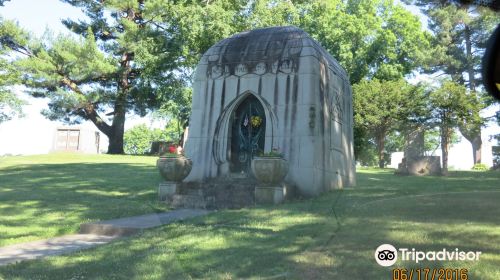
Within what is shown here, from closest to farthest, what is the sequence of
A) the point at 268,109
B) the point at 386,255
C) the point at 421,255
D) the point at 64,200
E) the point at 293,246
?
1. the point at 421,255
2. the point at 386,255
3. the point at 293,246
4. the point at 64,200
5. the point at 268,109

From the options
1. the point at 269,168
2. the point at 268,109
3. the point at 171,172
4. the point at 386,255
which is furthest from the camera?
the point at 268,109

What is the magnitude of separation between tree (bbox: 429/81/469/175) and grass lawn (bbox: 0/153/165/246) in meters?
21.1

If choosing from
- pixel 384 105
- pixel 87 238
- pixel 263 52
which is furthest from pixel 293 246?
pixel 384 105

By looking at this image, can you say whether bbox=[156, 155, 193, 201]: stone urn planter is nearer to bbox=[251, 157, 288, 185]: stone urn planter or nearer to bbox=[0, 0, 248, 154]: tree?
bbox=[251, 157, 288, 185]: stone urn planter

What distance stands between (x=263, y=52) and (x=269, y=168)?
355 cm

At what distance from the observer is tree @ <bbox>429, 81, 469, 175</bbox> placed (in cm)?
2922

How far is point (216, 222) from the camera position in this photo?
7.38 metres

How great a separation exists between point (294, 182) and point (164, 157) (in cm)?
318

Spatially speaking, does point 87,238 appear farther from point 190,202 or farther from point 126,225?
point 190,202

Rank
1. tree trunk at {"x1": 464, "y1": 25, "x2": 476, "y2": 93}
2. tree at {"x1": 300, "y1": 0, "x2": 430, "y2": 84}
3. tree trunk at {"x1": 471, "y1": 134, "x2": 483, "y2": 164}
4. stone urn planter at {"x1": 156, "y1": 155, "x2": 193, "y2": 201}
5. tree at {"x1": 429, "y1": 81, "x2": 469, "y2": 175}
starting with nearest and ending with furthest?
1. stone urn planter at {"x1": 156, "y1": 155, "x2": 193, "y2": 201}
2. tree at {"x1": 429, "y1": 81, "x2": 469, "y2": 175}
3. tree at {"x1": 300, "y1": 0, "x2": 430, "y2": 84}
4. tree trunk at {"x1": 471, "y1": 134, "x2": 483, "y2": 164}
5. tree trunk at {"x1": 464, "y1": 25, "x2": 476, "y2": 93}

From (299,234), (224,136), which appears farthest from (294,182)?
(299,234)

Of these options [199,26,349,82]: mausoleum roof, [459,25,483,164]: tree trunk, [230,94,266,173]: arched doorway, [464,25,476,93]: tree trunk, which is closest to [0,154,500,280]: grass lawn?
[230,94,266,173]: arched doorway

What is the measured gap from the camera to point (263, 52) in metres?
11.7
